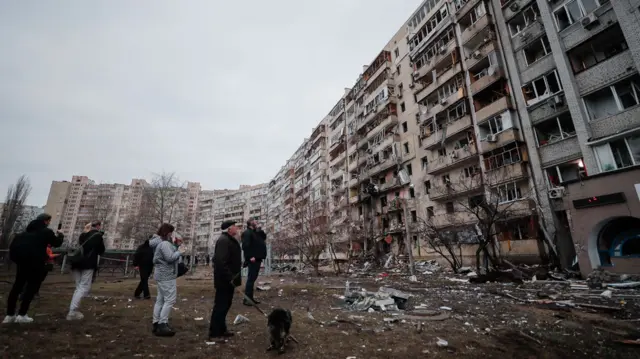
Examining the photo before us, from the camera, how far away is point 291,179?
220 feet

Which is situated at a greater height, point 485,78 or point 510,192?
point 485,78

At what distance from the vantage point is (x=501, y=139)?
21109 mm

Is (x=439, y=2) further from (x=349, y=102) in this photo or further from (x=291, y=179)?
(x=291, y=179)

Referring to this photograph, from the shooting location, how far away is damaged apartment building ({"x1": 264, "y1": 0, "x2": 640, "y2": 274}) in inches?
570

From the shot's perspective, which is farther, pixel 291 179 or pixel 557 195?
pixel 291 179

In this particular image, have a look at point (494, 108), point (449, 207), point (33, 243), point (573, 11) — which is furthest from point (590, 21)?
point (33, 243)

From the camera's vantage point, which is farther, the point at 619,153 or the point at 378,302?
the point at 619,153

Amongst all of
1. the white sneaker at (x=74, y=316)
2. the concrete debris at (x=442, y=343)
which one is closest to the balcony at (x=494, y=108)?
the concrete debris at (x=442, y=343)

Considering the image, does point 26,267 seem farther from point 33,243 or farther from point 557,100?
point 557,100

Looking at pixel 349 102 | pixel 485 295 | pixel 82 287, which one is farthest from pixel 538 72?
pixel 349 102

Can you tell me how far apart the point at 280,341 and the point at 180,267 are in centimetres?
234

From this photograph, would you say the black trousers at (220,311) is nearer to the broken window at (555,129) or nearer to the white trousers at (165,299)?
the white trousers at (165,299)

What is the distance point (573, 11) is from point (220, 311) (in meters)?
24.3

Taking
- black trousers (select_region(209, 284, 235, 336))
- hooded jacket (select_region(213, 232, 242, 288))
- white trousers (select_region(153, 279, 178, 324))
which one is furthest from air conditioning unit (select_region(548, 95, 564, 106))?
white trousers (select_region(153, 279, 178, 324))
